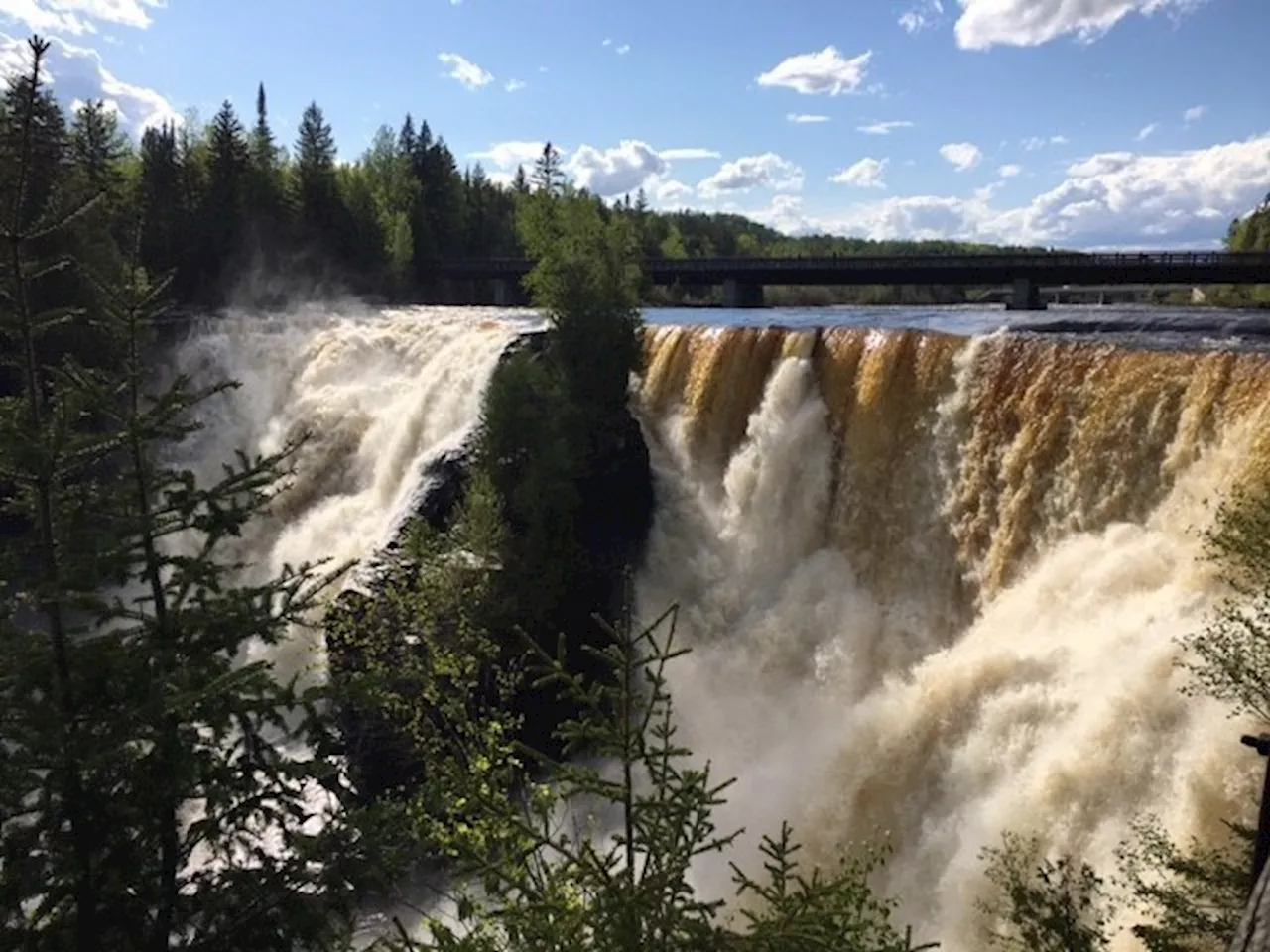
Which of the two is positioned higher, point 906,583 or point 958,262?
point 958,262

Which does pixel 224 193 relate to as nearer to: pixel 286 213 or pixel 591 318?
pixel 286 213

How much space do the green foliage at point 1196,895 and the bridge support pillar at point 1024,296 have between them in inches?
1320

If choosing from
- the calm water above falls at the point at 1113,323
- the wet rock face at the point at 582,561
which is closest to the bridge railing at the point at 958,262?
the calm water above falls at the point at 1113,323

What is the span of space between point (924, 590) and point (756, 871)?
6.97m

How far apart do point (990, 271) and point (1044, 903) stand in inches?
1451

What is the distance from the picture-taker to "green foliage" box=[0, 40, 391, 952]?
6230mm

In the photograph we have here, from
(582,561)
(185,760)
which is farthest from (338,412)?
(185,760)

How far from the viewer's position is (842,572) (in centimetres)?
2084

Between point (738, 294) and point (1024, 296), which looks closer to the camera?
point (1024, 296)

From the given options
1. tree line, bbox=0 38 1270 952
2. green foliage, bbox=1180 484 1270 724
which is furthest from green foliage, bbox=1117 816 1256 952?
green foliage, bbox=1180 484 1270 724

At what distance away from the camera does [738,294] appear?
168 feet

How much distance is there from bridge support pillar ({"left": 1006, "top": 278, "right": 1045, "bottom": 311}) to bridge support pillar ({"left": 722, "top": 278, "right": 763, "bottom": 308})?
47.1 feet

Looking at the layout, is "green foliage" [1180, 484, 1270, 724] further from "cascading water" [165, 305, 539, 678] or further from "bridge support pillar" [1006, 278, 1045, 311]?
"bridge support pillar" [1006, 278, 1045, 311]

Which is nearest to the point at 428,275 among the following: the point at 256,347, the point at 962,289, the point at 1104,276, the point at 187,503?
the point at 256,347
